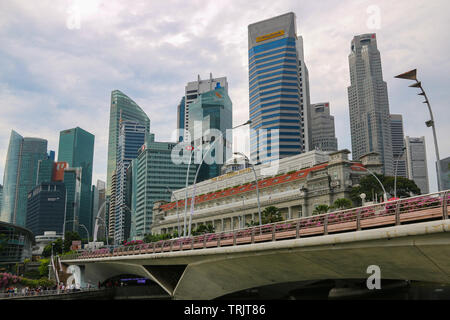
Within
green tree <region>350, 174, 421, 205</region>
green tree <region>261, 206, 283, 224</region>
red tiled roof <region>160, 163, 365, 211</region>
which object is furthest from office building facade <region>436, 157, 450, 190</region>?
green tree <region>261, 206, 283, 224</region>

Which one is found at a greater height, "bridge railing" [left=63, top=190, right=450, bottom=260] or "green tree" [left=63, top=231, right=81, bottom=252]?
"green tree" [left=63, top=231, right=81, bottom=252]

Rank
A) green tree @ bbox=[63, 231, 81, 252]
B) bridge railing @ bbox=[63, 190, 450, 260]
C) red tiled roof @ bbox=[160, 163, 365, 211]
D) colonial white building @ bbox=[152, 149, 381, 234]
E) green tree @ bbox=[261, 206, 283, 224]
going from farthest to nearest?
green tree @ bbox=[63, 231, 81, 252] → red tiled roof @ bbox=[160, 163, 365, 211] → colonial white building @ bbox=[152, 149, 381, 234] → green tree @ bbox=[261, 206, 283, 224] → bridge railing @ bbox=[63, 190, 450, 260]

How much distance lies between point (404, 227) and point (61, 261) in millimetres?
83235

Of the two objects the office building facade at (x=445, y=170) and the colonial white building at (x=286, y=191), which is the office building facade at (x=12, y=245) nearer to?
the colonial white building at (x=286, y=191)

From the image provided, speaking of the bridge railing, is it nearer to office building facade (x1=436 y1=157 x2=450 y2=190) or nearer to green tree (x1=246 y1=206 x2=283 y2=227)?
office building facade (x1=436 y1=157 x2=450 y2=190)

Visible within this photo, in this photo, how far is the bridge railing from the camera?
771 inches

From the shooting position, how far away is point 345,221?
2361 cm

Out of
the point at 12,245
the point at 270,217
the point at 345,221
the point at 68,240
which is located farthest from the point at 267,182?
the point at 345,221

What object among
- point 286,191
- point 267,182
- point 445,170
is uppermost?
point 445,170

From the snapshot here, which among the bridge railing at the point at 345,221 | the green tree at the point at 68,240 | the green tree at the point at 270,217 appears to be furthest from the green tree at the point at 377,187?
the green tree at the point at 68,240

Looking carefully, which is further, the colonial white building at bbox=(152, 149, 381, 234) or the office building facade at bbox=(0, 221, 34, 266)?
the colonial white building at bbox=(152, 149, 381, 234)

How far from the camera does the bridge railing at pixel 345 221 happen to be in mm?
19578

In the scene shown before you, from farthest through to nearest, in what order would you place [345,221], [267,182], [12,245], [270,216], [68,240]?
[68,240] → [267,182] → [12,245] → [270,216] → [345,221]

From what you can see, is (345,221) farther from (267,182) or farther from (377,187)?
(267,182)
